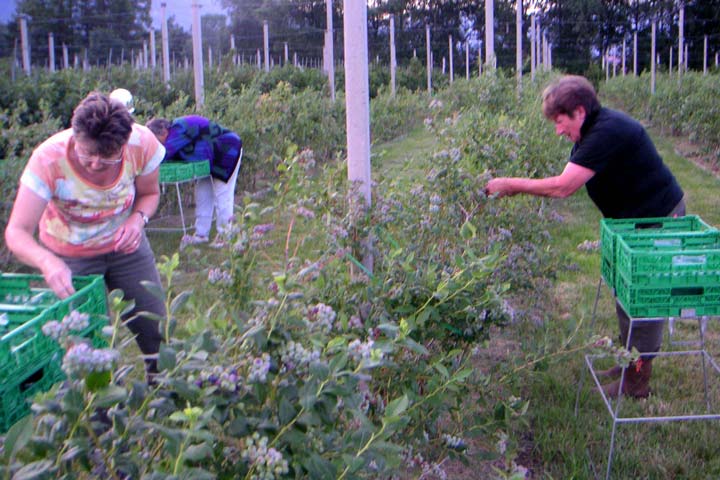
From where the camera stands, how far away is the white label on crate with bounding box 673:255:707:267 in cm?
309

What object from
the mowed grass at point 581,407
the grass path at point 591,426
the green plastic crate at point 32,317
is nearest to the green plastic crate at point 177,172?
the mowed grass at point 581,407

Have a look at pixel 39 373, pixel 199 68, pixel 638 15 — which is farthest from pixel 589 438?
pixel 638 15

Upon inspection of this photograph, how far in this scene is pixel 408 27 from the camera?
44.2m

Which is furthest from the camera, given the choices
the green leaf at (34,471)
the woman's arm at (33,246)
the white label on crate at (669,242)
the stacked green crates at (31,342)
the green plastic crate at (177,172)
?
the green plastic crate at (177,172)

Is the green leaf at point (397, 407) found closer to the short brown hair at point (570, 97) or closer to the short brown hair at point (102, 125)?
the short brown hair at point (102, 125)

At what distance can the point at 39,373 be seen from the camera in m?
2.23

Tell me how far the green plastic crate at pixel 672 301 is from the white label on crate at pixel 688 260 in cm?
9

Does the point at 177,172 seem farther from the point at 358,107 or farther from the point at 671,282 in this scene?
the point at 671,282

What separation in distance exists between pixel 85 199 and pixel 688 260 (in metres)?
2.43

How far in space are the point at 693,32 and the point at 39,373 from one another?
45.5 meters

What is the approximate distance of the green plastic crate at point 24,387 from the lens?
2025mm

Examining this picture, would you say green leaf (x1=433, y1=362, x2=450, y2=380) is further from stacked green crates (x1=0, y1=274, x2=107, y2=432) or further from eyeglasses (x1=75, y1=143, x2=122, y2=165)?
eyeglasses (x1=75, y1=143, x2=122, y2=165)

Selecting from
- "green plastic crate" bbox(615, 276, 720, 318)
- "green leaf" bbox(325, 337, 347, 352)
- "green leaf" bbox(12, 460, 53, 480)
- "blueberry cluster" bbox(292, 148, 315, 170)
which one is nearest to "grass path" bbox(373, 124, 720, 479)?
"green plastic crate" bbox(615, 276, 720, 318)

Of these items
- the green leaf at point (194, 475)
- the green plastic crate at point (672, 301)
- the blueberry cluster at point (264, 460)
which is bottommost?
the green plastic crate at point (672, 301)
